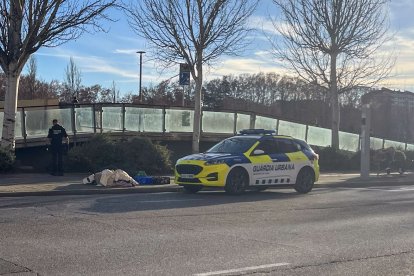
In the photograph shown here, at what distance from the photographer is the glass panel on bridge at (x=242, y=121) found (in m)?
29.9

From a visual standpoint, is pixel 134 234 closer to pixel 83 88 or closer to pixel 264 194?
pixel 264 194

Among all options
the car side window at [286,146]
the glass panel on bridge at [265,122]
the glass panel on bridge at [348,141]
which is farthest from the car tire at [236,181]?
the glass panel on bridge at [348,141]

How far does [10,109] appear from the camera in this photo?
19.1m

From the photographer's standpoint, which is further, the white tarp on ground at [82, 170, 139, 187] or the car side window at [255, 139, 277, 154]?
the white tarp on ground at [82, 170, 139, 187]

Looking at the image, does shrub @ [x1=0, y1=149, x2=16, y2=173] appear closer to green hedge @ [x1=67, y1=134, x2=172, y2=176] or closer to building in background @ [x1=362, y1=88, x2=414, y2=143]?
green hedge @ [x1=67, y1=134, x2=172, y2=176]

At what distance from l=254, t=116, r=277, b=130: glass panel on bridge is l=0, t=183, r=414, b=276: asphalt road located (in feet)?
50.5

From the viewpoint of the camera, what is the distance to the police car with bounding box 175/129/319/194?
15.9m

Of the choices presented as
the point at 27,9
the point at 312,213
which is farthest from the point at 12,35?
the point at 312,213

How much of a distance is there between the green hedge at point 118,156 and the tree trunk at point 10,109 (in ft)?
7.68

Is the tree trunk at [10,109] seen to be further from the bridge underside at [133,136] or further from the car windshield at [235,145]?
the car windshield at [235,145]

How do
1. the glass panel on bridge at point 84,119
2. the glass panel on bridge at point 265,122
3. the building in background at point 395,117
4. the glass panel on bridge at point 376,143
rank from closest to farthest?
1. the glass panel on bridge at point 84,119
2. the glass panel on bridge at point 265,122
3. the glass panel on bridge at point 376,143
4. the building in background at point 395,117

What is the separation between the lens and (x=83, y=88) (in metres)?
65.8

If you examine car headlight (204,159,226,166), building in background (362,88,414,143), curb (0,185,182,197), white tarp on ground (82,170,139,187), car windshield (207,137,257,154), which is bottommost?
curb (0,185,182,197)

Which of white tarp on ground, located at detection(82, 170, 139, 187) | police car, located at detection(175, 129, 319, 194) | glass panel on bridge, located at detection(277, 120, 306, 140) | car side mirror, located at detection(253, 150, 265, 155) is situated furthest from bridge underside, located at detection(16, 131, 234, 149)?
car side mirror, located at detection(253, 150, 265, 155)
